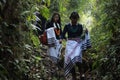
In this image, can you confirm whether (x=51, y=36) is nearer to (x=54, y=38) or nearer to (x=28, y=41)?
(x=54, y=38)

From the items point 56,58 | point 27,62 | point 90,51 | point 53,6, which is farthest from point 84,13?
point 27,62

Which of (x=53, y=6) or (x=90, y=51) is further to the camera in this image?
(x=53, y=6)

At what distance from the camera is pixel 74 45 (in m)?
7.47

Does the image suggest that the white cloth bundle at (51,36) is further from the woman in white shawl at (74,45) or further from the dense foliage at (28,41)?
the dense foliage at (28,41)

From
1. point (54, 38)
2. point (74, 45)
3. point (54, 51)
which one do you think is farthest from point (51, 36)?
point (74, 45)

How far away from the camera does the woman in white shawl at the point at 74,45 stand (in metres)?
7.30

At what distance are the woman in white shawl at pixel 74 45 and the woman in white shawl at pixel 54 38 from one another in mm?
392

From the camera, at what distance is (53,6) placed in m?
13.3

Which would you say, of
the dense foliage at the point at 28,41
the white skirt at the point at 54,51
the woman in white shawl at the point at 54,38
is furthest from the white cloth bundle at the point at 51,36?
the dense foliage at the point at 28,41

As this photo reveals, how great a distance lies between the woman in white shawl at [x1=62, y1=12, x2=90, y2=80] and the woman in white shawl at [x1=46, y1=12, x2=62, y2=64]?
1.29ft

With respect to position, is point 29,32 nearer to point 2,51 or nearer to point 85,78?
point 2,51

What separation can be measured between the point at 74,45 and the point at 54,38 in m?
0.72

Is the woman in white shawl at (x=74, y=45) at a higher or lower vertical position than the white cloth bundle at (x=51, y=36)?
lower

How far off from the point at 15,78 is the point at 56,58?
3.33 metres
